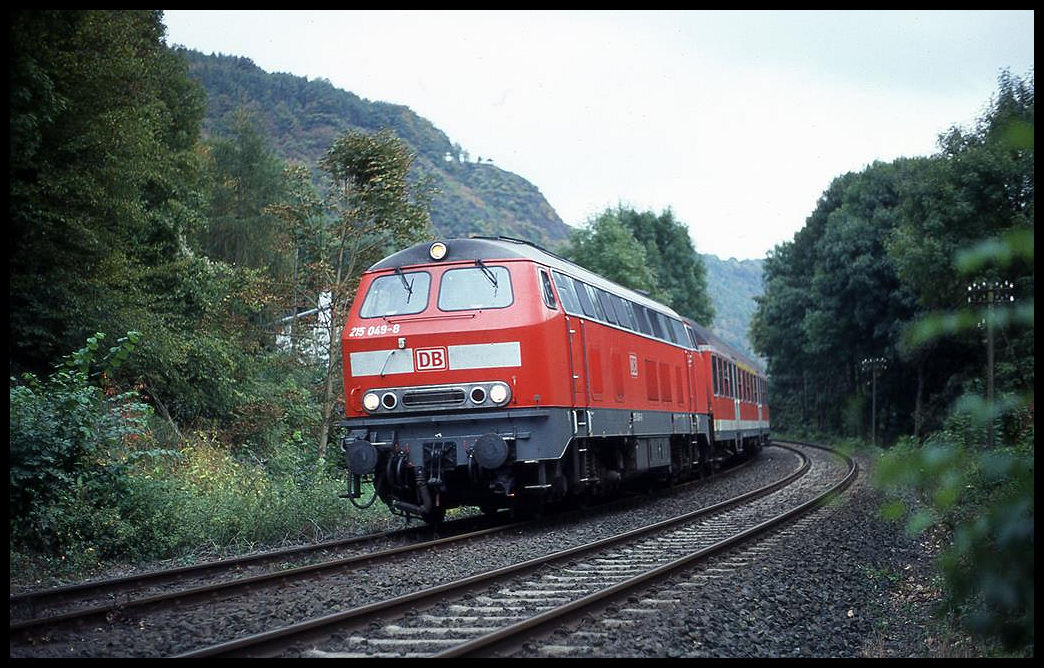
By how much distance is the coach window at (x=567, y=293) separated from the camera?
12.5 metres

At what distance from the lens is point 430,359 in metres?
11.6

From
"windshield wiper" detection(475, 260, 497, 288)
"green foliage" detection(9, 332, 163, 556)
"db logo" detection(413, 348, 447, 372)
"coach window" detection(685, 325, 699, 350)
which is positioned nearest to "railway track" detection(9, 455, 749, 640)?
"green foliage" detection(9, 332, 163, 556)

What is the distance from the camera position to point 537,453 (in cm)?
1126

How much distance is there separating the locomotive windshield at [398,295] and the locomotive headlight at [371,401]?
106 cm

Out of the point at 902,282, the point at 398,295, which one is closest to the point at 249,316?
the point at 398,295

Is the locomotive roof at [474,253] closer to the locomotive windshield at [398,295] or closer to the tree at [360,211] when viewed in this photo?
the locomotive windshield at [398,295]

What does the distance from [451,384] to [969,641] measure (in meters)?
6.50

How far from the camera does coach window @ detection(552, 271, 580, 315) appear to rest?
40.9 feet

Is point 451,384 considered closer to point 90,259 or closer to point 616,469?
point 616,469

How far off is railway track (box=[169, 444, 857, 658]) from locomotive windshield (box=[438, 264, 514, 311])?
127 inches

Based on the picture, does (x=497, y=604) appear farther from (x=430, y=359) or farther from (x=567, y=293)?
(x=567, y=293)

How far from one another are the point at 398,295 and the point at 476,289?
3.38 feet

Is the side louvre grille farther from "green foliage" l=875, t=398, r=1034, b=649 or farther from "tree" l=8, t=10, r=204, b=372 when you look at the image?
"green foliage" l=875, t=398, r=1034, b=649

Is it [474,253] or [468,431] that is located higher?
[474,253]
